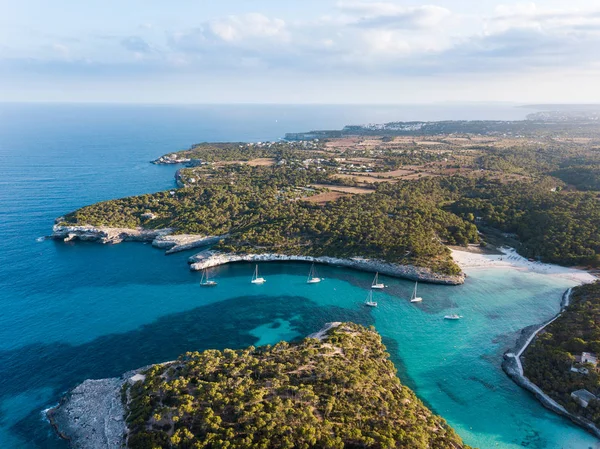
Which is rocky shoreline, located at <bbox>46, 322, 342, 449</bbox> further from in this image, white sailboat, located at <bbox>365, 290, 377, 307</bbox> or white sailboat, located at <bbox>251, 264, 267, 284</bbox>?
white sailboat, located at <bbox>365, 290, 377, 307</bbox>

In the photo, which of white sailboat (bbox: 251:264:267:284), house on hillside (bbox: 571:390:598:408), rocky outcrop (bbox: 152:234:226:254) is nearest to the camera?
house on hillside (bbox: 571:390:598:408)

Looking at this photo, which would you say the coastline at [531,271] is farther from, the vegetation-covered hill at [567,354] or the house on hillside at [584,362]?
the house on hillside at [584,362]

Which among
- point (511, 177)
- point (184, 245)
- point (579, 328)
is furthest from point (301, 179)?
point (579, 328)

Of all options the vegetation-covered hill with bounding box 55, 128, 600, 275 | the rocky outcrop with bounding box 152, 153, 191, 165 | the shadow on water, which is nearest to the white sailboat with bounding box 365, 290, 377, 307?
the shadow on water

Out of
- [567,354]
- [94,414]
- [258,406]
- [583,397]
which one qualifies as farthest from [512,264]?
[94,414]

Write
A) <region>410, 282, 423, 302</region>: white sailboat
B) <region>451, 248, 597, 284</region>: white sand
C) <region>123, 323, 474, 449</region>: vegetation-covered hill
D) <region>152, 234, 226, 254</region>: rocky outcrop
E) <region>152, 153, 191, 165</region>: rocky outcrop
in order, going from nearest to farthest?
1. <region>123, 323, 474, 449</region>: vegetation-covered hill
2. <region>410, 282, 423, 302</region>: white sailboat
3. <region>451, 248, 597, 284</region>: white sand
4. <region>152, 234, 226, 254</region>: rocky outcrop
5. <region>152, 153, 191, 165</region>: rocky outcrop

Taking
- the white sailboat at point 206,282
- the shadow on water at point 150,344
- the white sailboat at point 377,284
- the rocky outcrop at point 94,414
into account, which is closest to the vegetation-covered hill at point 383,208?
the white sailboat at point 377,284

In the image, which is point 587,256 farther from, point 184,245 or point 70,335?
point 70,335

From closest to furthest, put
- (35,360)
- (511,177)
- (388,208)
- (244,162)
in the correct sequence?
(35,360) < (388,208) < (511,177) < (244,162)
